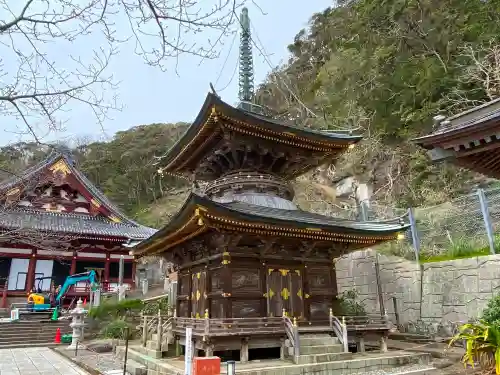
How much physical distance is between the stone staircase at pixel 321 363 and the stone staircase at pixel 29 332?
8.93 metres

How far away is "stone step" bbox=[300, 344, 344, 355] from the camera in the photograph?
1030 centimetres

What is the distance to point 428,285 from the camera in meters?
14.5

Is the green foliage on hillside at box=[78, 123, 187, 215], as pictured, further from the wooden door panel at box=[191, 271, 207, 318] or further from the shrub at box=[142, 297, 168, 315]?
the wooden door panel at box=[191, 271, 207, 318]

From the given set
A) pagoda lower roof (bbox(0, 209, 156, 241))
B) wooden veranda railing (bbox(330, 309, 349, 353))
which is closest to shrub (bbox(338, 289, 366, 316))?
wooden veranda railing (bbox(330, 309, 349, 353))

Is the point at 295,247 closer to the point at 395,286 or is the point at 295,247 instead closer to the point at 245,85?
the point at 395,286

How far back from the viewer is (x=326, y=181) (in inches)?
1299

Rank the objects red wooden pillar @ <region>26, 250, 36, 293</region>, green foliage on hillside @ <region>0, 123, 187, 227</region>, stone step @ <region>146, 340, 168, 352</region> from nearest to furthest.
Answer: stone step @ <region>146, 340, 168, 352</region> → red wooden pillar @ <region>26, 250, 36, 293</region> → green foliage on hillside @ <region>0, 123, 187, 227</region>

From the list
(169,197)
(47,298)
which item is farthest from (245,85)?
(169,197)

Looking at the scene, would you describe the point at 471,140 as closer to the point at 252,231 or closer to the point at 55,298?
the point at 252,231

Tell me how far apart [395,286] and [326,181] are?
17.8 meters

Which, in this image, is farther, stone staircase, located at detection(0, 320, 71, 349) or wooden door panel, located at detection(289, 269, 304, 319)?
stone staircase, located at detection(0, 320, 71, 349)

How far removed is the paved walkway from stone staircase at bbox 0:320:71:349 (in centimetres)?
205

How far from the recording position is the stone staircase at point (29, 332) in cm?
1750

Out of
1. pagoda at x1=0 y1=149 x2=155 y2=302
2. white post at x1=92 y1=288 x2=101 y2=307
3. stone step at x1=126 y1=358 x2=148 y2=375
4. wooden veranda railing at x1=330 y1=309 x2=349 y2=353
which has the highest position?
pagoda at x1=0 y1=149 x2=155 y2=302
